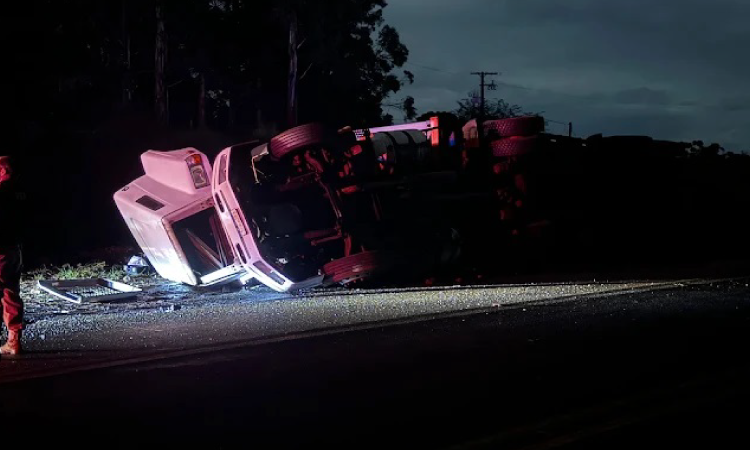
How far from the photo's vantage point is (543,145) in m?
15.9

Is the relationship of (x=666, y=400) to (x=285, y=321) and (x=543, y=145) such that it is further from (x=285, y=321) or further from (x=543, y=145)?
(x=543, y=145)

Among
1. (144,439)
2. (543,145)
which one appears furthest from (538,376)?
(543,145)

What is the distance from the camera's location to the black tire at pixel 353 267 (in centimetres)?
1234

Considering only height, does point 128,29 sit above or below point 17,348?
above

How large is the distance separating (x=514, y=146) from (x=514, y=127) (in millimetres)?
418

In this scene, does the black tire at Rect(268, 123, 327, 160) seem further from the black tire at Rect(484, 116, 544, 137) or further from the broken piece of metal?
the black tire at Rect(484, 116, 544, 137)

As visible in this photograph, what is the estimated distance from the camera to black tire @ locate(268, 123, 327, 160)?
12586 millimetres

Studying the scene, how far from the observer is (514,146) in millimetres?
15617

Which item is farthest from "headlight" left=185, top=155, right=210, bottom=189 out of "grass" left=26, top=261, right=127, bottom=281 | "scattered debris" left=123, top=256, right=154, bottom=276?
"scattered debris" left=123, top=256, right=154, bottom=276

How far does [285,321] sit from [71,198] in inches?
608

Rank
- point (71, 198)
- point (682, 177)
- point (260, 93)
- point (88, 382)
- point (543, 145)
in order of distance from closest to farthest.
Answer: point (88, 382) → point (543, 145) → point (682, 177) → point (71, 198) → point (260, 93)

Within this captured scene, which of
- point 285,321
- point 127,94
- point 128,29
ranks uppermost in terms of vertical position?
point 128,29

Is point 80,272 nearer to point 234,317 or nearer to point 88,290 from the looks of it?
point 88,290

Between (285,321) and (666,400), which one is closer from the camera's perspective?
(666,400)
